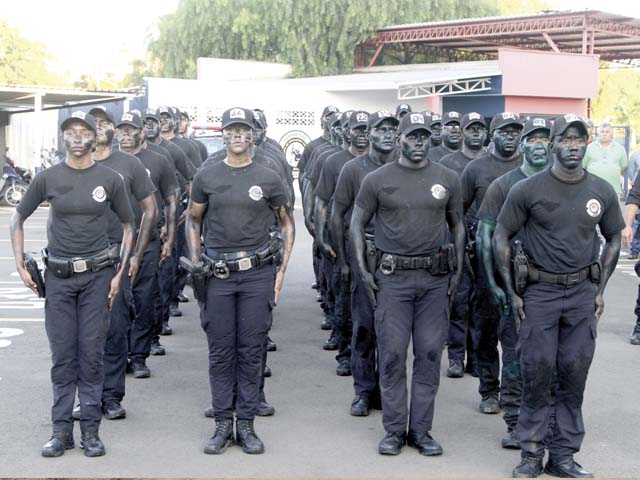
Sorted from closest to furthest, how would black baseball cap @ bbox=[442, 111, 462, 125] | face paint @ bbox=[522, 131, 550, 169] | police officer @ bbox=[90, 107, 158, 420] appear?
face paint @ bbox=[522, 131, 550, 169], police officer @ bbox=[90, 107, 158, 420], black baseball cap @ bbox=[442, 111, 462, 125]

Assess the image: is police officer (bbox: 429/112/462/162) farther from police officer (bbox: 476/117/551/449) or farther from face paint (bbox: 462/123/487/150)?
police officer (bbox: 476/117/551/449)

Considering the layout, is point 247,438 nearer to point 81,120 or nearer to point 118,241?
point 118,241

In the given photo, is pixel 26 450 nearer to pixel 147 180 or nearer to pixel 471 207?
pixel 147 180

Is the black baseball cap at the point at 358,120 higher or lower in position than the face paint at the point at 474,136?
higher

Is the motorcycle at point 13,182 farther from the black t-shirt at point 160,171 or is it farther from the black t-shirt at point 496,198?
the black t-shirt at point 496,198

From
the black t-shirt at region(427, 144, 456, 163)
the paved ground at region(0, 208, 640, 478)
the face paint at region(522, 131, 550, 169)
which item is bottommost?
the paved ground at region(0, 208, 640, 478)

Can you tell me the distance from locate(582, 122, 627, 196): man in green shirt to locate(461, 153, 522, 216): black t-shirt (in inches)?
282

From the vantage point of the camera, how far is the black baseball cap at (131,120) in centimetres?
843

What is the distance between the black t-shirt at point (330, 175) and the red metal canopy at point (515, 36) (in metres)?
28.1

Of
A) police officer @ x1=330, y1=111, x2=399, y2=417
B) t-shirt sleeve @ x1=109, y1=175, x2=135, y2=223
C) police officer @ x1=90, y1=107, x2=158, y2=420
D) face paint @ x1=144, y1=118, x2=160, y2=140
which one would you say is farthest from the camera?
face paint @ x1=144, y1=118, x2=160, y2=140

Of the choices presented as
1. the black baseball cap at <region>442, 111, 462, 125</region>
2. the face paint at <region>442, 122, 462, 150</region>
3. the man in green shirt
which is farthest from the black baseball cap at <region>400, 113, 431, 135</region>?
the man in green shirt

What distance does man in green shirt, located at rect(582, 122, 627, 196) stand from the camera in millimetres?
14414

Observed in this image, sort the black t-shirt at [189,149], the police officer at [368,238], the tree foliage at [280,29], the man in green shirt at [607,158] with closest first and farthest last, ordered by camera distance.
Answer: the police officer at [368,238], the black t-shirt at [189,149], the man in green shirt at [607,158], the tree foliage at [280,29]

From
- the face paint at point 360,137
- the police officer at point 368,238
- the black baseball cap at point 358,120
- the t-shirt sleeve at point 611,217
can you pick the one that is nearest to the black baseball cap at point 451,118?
the black baseball cap at point 358,120
